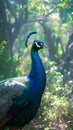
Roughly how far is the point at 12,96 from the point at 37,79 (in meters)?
0.51

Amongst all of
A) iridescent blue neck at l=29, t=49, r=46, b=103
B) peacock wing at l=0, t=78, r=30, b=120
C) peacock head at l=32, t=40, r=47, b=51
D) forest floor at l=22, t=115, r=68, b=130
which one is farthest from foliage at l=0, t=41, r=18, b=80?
peacock wing at l=0, t=78, r=30, b=120

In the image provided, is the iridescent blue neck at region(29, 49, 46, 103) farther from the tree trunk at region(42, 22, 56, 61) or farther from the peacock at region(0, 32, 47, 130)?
the tree trunk at region(42, 22, 56, 61)

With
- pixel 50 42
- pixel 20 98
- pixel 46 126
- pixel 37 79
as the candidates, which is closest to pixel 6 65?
pixel 46 126

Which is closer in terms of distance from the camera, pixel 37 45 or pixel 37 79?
pixel 37 79

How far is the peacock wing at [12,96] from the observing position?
4.46 metres

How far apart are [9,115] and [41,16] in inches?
465

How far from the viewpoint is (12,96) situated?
4.52 metres

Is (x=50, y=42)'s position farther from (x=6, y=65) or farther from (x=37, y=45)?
(x=37, y=45)

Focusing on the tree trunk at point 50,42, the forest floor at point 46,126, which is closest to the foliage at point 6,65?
the forest floor at point 46,126

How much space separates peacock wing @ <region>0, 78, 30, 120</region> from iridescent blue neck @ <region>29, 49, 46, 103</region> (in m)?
0.13

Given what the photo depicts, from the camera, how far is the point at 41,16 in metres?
15.8

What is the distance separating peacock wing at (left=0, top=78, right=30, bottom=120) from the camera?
14.6ft

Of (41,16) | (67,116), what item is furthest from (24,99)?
(41,16)

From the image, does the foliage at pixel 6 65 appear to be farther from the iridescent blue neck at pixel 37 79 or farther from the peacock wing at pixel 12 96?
the peacock wing at pixel 12 96
